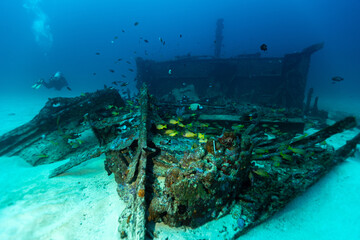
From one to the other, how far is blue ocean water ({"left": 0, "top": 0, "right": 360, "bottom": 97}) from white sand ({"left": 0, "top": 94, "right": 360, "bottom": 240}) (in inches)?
4812

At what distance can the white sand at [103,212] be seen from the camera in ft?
8.46

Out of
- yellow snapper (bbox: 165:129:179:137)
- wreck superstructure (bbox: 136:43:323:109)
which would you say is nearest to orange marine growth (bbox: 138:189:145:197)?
yellow snapper (bbox: 165:129:179:137)

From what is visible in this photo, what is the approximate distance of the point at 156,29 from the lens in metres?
187

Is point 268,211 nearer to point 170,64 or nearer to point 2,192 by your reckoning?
point 2,192

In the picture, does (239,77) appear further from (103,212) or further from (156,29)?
(156,29)

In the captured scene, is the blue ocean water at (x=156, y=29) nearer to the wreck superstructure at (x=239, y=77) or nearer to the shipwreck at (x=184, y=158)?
the wreck superstructure at (x=239, y=77)

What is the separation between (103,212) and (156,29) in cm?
21407

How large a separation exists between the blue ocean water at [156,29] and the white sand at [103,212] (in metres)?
122

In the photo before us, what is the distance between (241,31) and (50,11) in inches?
7614

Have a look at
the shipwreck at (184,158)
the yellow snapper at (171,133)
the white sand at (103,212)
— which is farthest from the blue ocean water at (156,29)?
the white sand at (103,212)

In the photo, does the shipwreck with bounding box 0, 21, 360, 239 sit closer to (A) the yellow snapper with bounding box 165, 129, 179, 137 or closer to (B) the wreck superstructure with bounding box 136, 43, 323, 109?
(A) the yellow snapper with bounding box 165, 129, 179, 137

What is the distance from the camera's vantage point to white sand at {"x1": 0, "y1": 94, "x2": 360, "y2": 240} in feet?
8.46

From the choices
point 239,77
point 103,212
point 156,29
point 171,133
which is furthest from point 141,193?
point 156,29

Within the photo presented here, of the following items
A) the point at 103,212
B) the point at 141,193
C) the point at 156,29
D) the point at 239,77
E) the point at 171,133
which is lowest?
the point at 103,212
